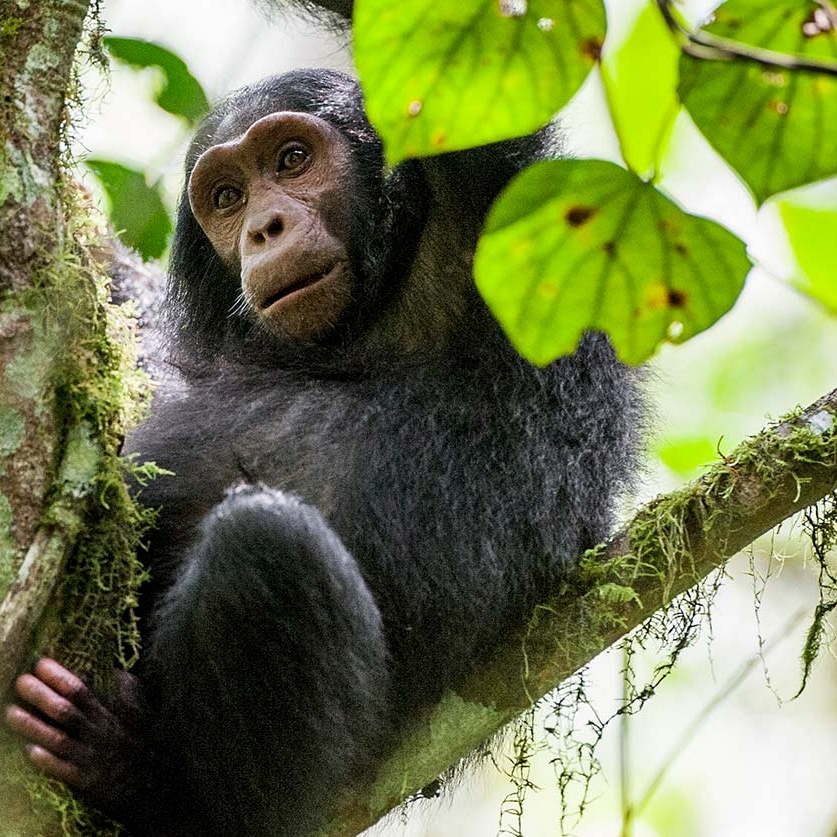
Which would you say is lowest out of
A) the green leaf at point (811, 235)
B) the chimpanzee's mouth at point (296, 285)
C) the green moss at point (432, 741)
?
the green moss at point (432, 741)

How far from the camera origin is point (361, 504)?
3061 millimetres

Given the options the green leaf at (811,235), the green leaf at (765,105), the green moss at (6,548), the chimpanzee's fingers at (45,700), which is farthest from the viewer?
the chimpanzee's fingers at (45,700)

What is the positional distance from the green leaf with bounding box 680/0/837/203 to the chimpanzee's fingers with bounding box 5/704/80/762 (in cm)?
177

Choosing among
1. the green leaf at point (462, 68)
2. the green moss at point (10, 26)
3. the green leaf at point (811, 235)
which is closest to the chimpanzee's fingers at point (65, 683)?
the green moss at point (10, 26)

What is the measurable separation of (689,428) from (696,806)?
3.60 meters

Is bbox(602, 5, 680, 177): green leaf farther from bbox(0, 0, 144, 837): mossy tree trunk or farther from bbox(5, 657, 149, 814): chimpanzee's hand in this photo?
bbox(5, 657, 149, 814): chimpanzee's hand

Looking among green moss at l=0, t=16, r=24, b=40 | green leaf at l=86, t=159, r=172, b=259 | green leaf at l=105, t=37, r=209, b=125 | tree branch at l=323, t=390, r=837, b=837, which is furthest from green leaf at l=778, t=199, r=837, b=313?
green leaf at l=86, t=159, r=172, b=259

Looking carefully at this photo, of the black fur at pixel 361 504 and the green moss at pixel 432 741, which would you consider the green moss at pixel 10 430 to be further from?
the green moss at pixel 432 741

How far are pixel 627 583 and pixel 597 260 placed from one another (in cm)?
142

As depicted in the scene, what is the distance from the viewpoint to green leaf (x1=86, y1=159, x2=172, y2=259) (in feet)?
13.0

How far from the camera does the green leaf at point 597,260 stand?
1568 millimetres

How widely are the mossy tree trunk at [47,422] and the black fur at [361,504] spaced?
251 mm

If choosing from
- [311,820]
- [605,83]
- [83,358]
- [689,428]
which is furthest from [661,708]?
[605,83]

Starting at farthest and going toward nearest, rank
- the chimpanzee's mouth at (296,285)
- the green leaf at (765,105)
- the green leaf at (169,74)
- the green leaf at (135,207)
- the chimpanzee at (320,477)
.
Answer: the green leaf at (135,207)
the green leaf at (169,74)
the chimpanzee's mouth at (296,285)
the chimpanzee at (320,477)
the green leaf at (765,105)
